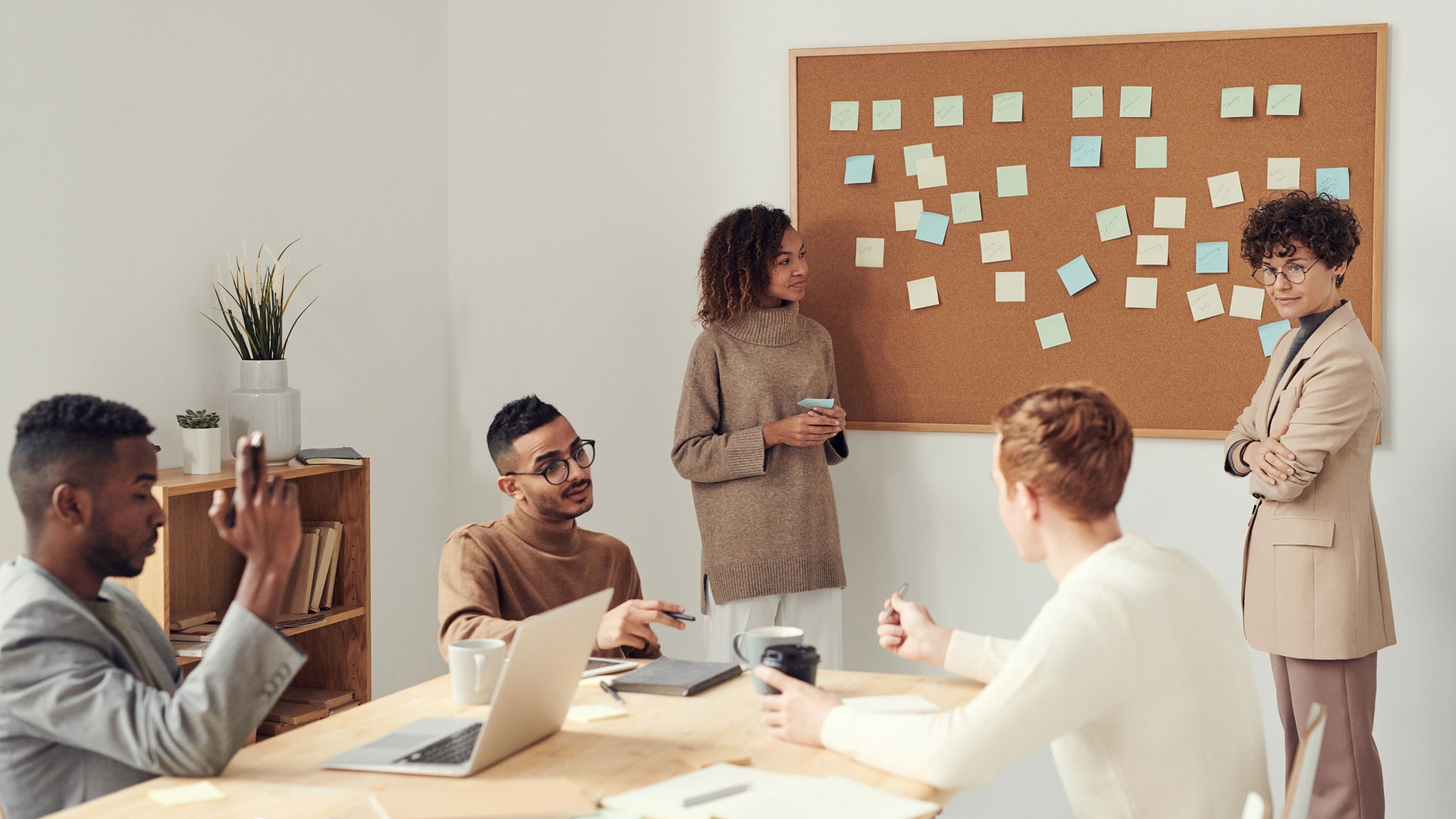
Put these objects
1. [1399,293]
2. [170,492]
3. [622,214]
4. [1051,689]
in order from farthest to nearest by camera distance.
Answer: [622,214] < [1399,293] < [170,492] < [1051,689]

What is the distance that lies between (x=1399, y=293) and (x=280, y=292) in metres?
2.84

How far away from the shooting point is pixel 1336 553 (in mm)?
2664

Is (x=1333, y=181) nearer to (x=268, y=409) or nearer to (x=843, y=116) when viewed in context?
(x=843, y=116)

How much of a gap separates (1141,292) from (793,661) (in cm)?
206

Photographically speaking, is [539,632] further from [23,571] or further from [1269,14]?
[1269,14]

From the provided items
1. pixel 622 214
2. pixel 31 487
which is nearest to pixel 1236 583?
pixel 622 214

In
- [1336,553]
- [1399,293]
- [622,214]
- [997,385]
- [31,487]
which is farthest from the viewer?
[622,214]

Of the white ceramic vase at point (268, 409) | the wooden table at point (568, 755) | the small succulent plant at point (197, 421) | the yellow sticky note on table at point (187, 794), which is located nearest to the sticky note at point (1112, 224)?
the wooden table at point (568, 755)

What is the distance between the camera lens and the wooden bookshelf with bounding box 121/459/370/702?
2447mm

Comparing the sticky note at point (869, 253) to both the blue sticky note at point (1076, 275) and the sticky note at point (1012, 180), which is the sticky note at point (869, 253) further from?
the blue sticky note at point (1076, 275)

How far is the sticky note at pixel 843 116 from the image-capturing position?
3420 millimetres

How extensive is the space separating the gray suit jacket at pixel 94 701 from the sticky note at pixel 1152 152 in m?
2.66

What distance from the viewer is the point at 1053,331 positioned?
333cm

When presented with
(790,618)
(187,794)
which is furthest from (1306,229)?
(187,794)
